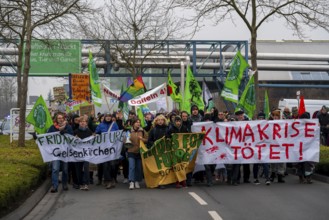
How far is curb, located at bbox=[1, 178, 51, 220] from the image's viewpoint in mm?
9492

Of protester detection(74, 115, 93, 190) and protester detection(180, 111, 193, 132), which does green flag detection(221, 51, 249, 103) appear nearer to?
protester detection(180, 111, 193, 132)

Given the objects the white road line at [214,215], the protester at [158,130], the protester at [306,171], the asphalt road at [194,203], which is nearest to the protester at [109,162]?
the asphalt road at [194,203]

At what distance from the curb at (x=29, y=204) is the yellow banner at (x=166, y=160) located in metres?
2.33

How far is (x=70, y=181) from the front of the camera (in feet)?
50.4

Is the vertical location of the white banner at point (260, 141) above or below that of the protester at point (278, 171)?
above

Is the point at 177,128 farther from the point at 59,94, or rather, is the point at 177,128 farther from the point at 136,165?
the point at 59,94

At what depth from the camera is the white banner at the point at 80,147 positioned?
13688 millimetres

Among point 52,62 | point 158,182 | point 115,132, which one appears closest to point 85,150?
point 115,132

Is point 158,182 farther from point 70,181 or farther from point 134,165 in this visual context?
point 70,181

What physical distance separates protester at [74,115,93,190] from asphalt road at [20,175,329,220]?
260 mm

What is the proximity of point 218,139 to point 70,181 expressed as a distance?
12.9 ft

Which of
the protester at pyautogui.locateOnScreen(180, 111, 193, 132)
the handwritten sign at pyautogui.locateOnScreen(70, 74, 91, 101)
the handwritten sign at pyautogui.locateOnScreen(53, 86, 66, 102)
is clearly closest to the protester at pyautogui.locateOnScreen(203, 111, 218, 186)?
the protester at pyautogui.locateOnScreen(180, 111, 193, 132)

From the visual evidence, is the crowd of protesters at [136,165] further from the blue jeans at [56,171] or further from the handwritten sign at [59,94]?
the handwritten sign at [59,94]

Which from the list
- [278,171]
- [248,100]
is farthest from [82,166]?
[248,100]
